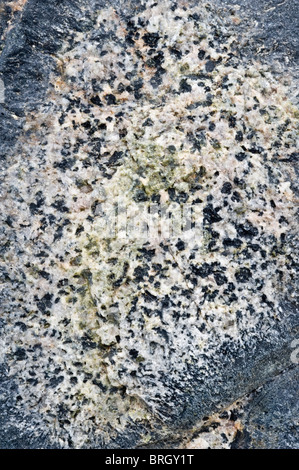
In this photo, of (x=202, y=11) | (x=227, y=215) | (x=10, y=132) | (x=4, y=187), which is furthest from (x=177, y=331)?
(x=202, y=11)

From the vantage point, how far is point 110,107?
169 cm

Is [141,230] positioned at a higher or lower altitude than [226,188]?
lower

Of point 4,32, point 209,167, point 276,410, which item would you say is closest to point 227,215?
point 209,167

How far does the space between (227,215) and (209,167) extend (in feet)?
A: 0.51

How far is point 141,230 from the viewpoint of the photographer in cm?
166

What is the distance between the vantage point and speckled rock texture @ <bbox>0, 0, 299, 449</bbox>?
164 centimetres

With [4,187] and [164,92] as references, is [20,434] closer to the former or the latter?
[4,187]

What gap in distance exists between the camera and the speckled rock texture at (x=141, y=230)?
64.6 inches

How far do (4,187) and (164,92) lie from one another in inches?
22.3

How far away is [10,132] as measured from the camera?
65.6 inches
